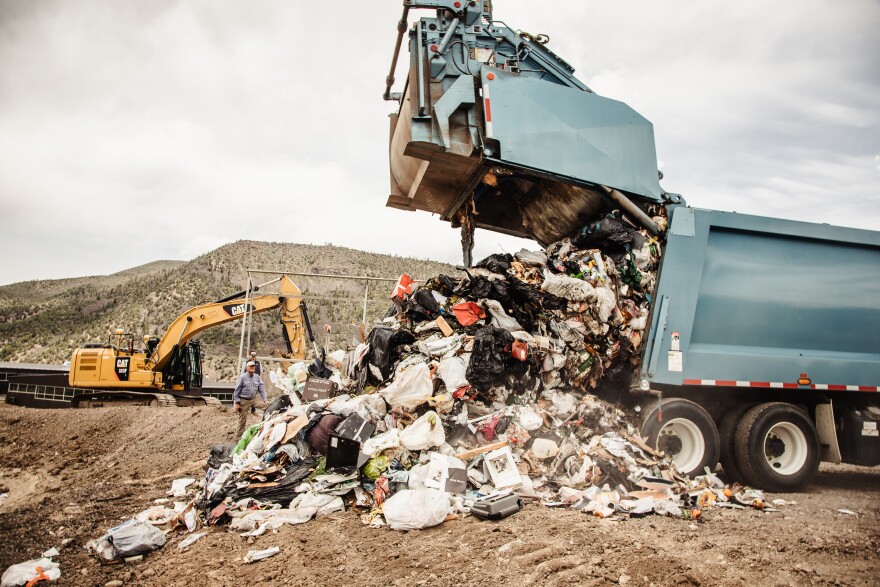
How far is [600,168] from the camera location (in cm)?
479

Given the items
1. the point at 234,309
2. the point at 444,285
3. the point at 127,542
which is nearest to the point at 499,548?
the point at 127,542

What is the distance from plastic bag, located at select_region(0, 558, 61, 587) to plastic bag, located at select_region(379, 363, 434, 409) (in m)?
2.43

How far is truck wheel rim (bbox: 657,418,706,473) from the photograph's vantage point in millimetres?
4559

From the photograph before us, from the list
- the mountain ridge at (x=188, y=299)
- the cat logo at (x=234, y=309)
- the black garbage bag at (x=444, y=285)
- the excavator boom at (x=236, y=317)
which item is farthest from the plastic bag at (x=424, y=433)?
the mountain ridge at (x=188, y=299)

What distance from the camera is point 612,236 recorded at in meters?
4.90

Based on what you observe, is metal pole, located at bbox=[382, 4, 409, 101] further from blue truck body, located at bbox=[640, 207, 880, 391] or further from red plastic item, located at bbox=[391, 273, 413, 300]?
blue truck body, located at bbox=[640, 207, 880, 391]

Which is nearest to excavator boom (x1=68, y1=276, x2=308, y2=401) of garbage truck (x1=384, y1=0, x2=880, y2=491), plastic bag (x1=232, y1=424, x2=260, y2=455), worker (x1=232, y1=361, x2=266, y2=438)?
worker (x1=232, y1=361, x2=266, y2=438)

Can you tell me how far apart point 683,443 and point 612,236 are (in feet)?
6.43

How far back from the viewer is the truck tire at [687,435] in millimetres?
4496

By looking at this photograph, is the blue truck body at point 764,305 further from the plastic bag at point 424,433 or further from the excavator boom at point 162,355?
the excavator boom at point 162,355

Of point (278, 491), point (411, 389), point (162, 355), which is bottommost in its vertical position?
point (278, 491)

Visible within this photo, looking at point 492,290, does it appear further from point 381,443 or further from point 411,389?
point 381,443

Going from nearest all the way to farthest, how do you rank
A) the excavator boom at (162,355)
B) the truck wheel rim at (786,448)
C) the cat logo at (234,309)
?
the truck wheel rim at (786,448)
the excavator boom at (162,355)
the cat logo at (234,309)

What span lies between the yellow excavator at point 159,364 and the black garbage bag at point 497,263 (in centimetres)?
434
